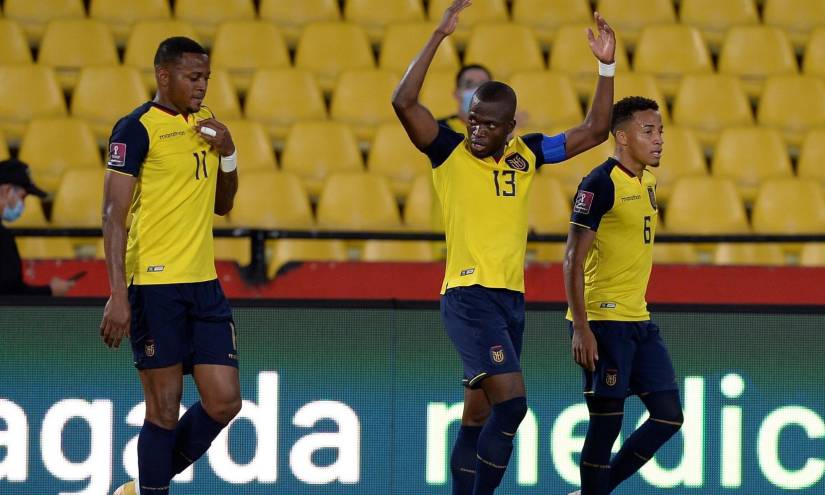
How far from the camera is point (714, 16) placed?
35.0 ft

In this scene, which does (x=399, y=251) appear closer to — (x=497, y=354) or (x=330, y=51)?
(x=330, y=51)

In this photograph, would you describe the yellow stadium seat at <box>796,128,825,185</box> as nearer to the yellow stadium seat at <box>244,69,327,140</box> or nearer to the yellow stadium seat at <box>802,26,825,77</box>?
the yellow stadium seat at <box>802,26,825,77</box>

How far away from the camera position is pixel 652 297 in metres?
7.26

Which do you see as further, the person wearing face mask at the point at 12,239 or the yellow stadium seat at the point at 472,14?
the yellow stadium seat at the point at 472,14

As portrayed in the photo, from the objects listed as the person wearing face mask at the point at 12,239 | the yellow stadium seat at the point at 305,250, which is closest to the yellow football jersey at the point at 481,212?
the person wearing face mask at the point at 12,239

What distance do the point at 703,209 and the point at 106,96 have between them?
13.3 ft

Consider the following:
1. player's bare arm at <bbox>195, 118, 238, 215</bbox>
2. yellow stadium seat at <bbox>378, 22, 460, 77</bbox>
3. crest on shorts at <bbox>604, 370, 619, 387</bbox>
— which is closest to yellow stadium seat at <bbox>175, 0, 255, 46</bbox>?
yellow stadium seat at <bbox>378, 22, 460, 77</bbox>

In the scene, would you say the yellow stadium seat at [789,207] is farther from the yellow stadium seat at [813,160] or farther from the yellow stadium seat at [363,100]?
the yellow stadium seat at [363,100]

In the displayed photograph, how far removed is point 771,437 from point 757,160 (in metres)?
3.49

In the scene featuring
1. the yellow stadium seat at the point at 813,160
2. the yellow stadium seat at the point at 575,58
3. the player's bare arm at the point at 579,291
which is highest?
the yellow stadium seat at the point at 575,58

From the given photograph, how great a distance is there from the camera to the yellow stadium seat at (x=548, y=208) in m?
8.73

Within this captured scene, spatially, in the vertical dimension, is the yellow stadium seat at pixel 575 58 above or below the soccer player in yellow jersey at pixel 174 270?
above

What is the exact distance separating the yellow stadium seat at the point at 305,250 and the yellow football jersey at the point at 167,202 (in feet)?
8.68

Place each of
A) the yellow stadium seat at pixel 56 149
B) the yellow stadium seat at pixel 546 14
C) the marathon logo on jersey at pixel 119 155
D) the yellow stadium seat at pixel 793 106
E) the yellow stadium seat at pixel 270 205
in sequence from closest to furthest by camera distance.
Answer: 1. the marathon logo on jersey at pixel 119 155
2. the yellow stadium seat at pixel 270 205
3. the yellow stadium seat at pixel 56 149
4. the yellow stadium seat at pixel 793 106
5. the yellow stadium seat at pixel 546 14
